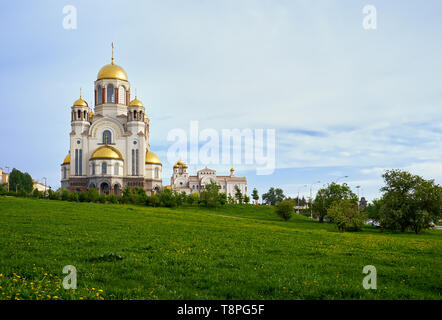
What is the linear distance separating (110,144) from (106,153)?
6.09m

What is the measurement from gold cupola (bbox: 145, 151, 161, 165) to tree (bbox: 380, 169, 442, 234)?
179 feet

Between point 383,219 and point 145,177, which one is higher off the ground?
point 145,177

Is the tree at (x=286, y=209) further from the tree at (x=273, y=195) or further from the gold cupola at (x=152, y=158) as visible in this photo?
the tree at (x=273, y=195)

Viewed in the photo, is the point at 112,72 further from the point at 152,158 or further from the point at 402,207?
the point at 402,207

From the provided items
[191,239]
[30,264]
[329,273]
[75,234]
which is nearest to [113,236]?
[75,234]

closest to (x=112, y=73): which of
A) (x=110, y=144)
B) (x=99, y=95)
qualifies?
(x=99, y=95)

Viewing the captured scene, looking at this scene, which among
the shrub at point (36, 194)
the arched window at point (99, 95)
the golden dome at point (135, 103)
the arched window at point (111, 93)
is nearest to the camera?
the shrub at point (36, 194)

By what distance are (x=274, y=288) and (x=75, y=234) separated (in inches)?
456

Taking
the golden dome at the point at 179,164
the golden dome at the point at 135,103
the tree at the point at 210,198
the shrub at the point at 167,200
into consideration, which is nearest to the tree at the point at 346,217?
the shrub at the point at 167,200

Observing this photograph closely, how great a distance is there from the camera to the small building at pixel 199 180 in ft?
400

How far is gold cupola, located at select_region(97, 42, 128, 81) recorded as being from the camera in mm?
86125

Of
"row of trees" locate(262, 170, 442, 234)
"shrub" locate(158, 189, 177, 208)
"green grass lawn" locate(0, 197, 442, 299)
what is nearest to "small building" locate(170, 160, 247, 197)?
"shrub" locate(158, 189, 177, 208)
